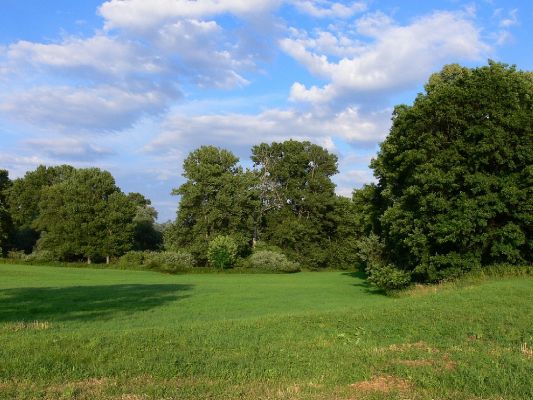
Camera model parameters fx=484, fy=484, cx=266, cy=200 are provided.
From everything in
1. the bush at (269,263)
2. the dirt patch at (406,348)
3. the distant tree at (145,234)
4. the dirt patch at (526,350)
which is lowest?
the bush at (269,263)

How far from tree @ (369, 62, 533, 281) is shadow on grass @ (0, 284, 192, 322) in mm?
17282

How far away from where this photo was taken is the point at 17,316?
20547 mm

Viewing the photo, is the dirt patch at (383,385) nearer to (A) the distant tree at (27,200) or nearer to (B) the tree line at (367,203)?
(B) the tree line at (367,203)

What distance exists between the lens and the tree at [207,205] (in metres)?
78.0

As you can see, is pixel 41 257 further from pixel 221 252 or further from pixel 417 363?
pixel 417 363

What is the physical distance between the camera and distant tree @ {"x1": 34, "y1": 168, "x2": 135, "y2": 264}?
79.9m

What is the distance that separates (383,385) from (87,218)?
8047 centimetres

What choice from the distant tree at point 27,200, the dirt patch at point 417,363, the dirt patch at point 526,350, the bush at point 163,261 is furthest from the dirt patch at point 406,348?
the distant tree at point 27,200

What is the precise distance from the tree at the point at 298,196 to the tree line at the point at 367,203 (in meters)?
0.21

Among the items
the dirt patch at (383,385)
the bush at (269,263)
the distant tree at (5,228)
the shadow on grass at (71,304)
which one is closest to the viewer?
the dirt patch at (383,385)

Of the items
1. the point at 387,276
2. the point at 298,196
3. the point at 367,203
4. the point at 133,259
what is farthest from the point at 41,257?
the point at 387,276

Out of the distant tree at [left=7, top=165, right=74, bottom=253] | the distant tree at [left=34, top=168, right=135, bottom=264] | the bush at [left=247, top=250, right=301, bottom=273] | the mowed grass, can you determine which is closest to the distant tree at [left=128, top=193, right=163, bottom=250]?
the distant tree at [left=34, top=168, right=135, bottom=264]

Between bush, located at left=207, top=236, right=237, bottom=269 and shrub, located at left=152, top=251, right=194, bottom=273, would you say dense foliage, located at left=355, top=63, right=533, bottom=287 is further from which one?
shrub, located at left=152, top=251, right=194, bottom=273

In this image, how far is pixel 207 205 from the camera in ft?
259
